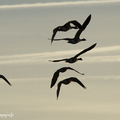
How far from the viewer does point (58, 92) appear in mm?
54469

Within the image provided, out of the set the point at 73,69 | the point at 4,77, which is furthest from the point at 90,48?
the point at 4,77

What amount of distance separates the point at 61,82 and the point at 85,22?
7.21 meters

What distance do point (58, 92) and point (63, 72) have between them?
2.42 meters

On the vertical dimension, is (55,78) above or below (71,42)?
below

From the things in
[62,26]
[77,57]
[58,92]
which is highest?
[62,26]

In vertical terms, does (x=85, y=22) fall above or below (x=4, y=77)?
above

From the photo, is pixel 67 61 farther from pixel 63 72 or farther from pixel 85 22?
pixel 85 22

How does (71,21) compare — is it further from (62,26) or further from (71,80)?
(71,80)

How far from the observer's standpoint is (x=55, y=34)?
54219 millimetres

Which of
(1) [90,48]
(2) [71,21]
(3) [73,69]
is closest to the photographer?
(3) [73,69]

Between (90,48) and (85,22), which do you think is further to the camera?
(85,22)

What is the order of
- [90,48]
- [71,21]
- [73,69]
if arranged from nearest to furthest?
[73,69]
[90,48]
[71,21]

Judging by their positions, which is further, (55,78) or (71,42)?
(71,42)

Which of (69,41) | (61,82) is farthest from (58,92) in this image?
(69,41)
